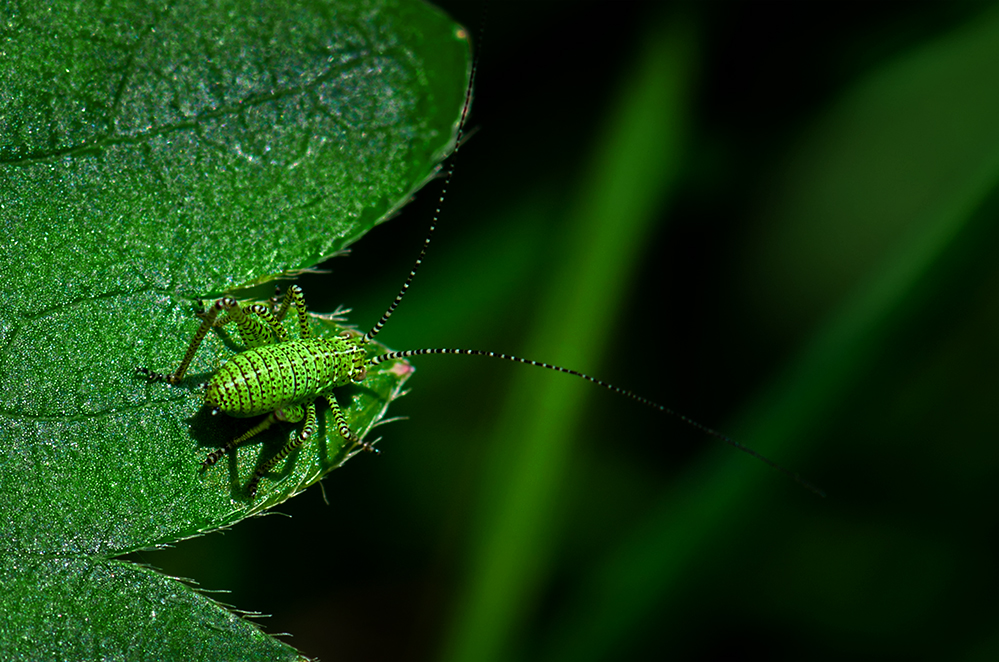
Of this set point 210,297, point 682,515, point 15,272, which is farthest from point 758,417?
point 15,272

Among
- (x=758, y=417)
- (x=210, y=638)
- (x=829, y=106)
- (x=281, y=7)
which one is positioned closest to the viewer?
(x=210, y=638)

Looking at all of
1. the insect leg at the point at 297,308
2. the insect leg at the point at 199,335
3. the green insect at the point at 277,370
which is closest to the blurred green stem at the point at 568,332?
the green insect at the point at 277,370

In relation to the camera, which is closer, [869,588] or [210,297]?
[210,297]

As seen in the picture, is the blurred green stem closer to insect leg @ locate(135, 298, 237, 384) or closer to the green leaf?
the green leaf

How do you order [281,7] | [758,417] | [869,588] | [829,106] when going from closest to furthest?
1. [281,7]
2. [758,417]
3. [869,588]
4. [829,106]

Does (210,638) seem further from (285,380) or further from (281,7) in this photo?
(281,7)

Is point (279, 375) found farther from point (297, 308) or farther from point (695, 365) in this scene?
point (695, 365)

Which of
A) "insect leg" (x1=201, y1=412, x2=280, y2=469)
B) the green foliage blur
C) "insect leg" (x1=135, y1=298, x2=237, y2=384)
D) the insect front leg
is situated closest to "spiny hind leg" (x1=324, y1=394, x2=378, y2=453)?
"insect leg" (x1=201, y1=412, x2=280, y2=469)

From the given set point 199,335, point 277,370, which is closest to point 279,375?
point 277,370
